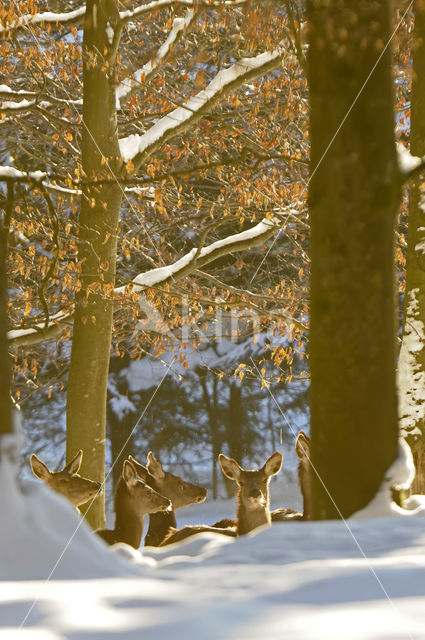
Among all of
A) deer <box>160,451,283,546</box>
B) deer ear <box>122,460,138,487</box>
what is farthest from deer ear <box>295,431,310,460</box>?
deer ear <box>122,460,138,487</box>

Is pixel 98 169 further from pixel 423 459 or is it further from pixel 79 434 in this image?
pixel 423 459

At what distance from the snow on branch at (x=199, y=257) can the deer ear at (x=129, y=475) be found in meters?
3.00

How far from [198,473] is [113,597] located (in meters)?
21.8

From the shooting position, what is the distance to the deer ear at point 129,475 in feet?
32.3

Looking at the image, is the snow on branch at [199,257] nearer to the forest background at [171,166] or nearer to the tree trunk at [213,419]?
the forest background at [171,166]

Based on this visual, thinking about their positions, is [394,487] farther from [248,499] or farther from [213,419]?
[213,419]

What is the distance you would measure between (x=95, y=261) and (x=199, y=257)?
189cm

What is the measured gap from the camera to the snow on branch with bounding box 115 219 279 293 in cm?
1265

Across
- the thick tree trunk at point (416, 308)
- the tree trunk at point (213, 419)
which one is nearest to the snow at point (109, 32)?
the thick tree trunk at point (416, 308)

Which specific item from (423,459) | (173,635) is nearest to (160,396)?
(423,459)

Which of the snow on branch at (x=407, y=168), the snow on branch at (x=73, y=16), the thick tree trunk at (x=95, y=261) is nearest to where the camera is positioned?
the snow on branch at (x=407, y=168)

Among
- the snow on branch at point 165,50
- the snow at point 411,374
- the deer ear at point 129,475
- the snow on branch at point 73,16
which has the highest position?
the snow on branch at point 73,16

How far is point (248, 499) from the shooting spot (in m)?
9.23

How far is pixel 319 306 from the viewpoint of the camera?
20.7 ft
